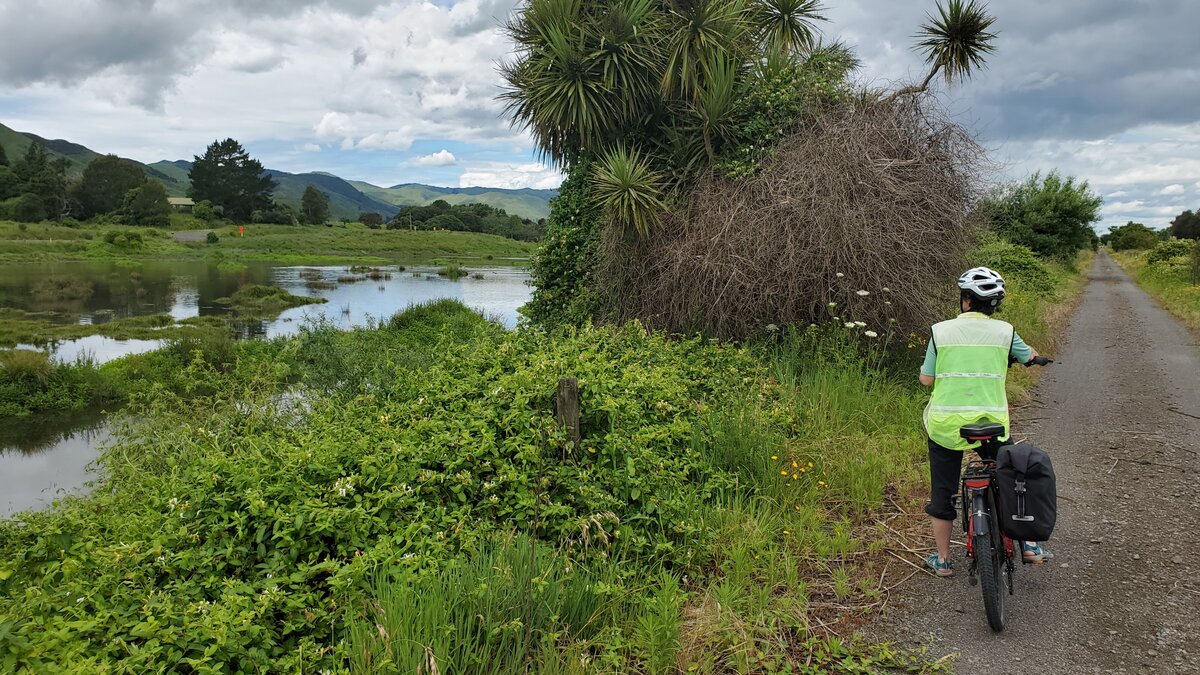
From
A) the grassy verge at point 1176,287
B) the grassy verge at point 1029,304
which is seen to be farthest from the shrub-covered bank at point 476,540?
the grassy verge at point 1176,287

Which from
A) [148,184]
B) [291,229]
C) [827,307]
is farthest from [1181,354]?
[148,184]

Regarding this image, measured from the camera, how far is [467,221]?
120125 mm

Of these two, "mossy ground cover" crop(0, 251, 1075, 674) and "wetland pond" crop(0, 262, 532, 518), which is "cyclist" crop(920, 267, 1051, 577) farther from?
"wetland pond" crop(0, 262, 532, 518)

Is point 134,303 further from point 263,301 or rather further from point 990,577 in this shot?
point 990,577

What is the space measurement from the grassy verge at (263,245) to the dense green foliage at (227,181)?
31.4 ft

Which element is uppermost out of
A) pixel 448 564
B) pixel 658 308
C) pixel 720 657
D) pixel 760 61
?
Answer: pixel 760 61

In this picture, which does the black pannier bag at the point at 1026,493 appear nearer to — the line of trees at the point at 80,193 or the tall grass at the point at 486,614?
the tall grass at the point at 486,614

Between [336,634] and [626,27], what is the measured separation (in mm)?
9278

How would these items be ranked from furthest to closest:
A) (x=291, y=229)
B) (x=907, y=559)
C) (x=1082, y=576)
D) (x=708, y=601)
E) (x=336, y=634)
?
1. (x=291, y=229)
2. (x=907, y=559)
3. (x=1082, y=576)
4. (x=708, y=601)
5. (x=336, y=634)

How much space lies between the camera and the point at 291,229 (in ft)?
293

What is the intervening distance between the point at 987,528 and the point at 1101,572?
1.21m

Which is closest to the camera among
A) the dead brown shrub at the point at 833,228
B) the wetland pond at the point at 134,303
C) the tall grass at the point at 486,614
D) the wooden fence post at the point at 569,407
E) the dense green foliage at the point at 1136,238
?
the tall grass at the point at 486,614

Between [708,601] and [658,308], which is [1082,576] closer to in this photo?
[708,601]

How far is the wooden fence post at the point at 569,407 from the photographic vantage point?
471 cm
